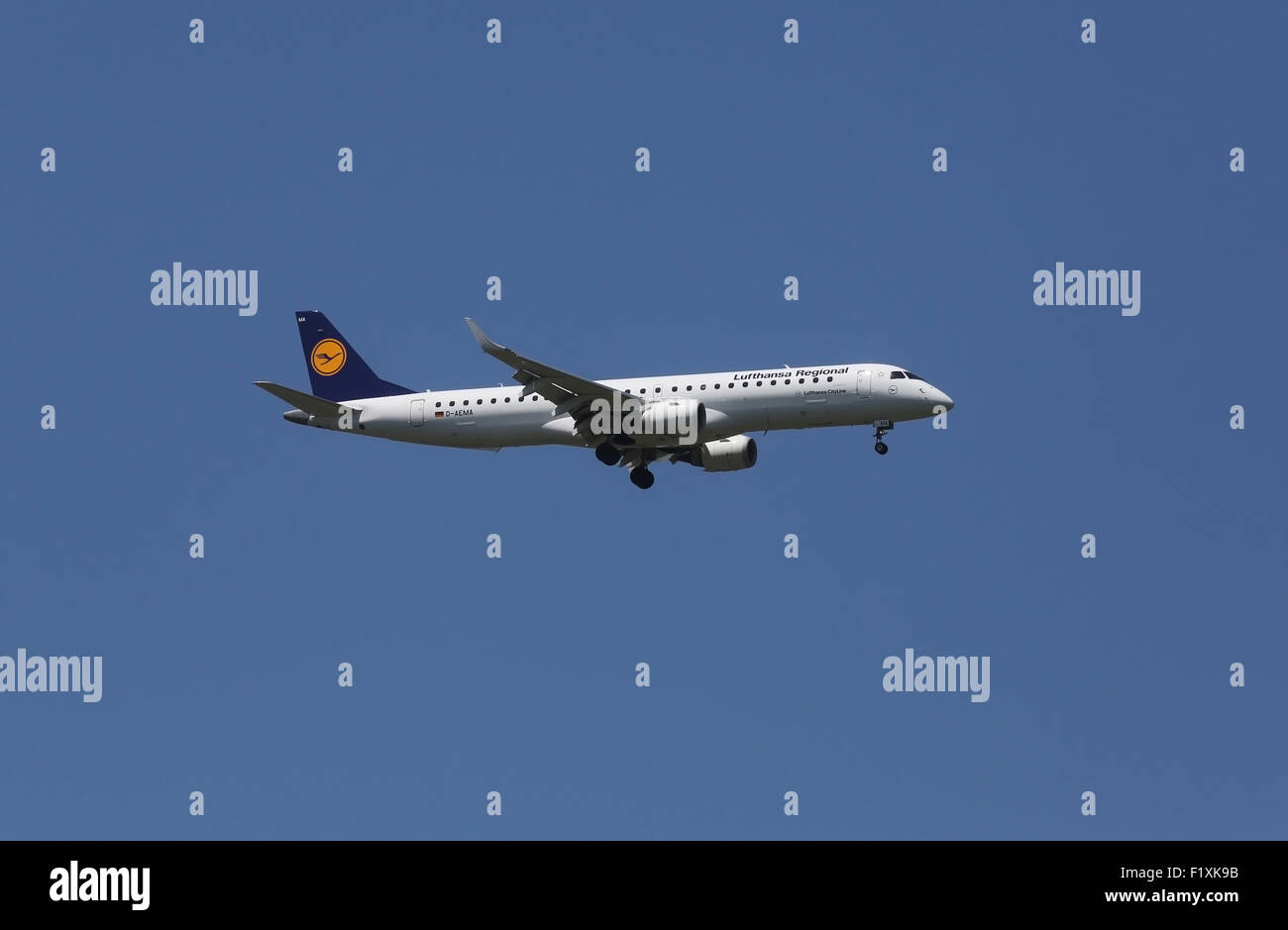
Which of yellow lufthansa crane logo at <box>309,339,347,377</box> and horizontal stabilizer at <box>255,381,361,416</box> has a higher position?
yellow lufthansa crane logo at <box>309,339,347,377</box>

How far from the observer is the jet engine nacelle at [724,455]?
66.5 metres

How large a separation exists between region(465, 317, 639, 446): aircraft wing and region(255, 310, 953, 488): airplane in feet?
0.15

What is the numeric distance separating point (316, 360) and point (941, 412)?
2562 centimetres

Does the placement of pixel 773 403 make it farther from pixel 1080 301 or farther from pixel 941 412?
pixel 1080 301

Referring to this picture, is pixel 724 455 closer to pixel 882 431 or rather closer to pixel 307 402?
pixel 882 431

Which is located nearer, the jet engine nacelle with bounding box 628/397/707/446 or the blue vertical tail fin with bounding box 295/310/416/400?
the jet engine nacelle with bounding box 628/397/707/446

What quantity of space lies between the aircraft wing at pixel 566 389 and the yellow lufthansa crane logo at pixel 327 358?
10663 millimetres

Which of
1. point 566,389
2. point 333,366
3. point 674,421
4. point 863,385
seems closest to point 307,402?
point 333,366

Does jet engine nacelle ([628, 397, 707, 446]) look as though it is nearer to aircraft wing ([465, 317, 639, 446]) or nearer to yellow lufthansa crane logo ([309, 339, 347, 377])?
aircraft wing ([465, 317, 639, 446])

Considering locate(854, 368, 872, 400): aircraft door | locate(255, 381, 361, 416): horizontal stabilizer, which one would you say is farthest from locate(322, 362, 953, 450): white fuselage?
locate(255, 381, 361, 416): horizontal stabilizer

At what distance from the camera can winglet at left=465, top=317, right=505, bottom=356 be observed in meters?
58.0

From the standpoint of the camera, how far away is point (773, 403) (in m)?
62.2

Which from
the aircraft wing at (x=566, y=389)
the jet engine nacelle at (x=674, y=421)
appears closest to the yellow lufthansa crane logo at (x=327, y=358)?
the aircraft wing at (x=566, y=389)
